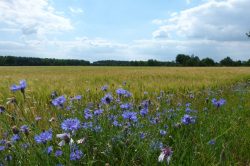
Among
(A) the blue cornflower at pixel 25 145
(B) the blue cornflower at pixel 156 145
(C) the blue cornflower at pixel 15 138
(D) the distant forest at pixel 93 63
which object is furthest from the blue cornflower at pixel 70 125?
(D) the distant forest at pixel 93 63

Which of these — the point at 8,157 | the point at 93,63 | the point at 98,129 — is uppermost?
the point at 98,129

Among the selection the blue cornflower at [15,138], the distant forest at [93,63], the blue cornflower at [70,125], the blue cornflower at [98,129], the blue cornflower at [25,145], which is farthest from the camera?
the distant forest at [93,63]

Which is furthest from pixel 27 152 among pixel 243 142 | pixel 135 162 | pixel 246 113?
pixel 246 113

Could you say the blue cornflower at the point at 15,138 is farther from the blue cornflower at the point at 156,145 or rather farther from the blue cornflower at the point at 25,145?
the blue cornflower at the point at 156,145

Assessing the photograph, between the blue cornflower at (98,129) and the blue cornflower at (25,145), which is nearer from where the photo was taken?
the blue cornflower at (25,145)

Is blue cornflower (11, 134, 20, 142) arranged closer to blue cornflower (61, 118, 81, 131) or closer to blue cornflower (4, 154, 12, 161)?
blue cornflower (4, 154, 12, 161)

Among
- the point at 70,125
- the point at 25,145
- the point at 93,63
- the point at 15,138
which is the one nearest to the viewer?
the point at 70,125

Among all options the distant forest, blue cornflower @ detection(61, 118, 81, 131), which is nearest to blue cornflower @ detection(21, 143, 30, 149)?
blue cornflower @ detection(61, 118, 81, 131)

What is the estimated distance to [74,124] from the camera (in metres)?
2.27

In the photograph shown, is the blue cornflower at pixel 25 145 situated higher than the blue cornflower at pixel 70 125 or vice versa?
the blue cornflower at pixel 70 125

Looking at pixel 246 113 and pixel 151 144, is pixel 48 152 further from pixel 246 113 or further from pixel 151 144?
pixel 246 113

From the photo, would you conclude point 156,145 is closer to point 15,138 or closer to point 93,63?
point 15,138

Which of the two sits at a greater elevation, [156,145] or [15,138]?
[15,138]

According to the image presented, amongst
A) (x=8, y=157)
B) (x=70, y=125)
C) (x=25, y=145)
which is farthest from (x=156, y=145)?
(x=8, y=157)
